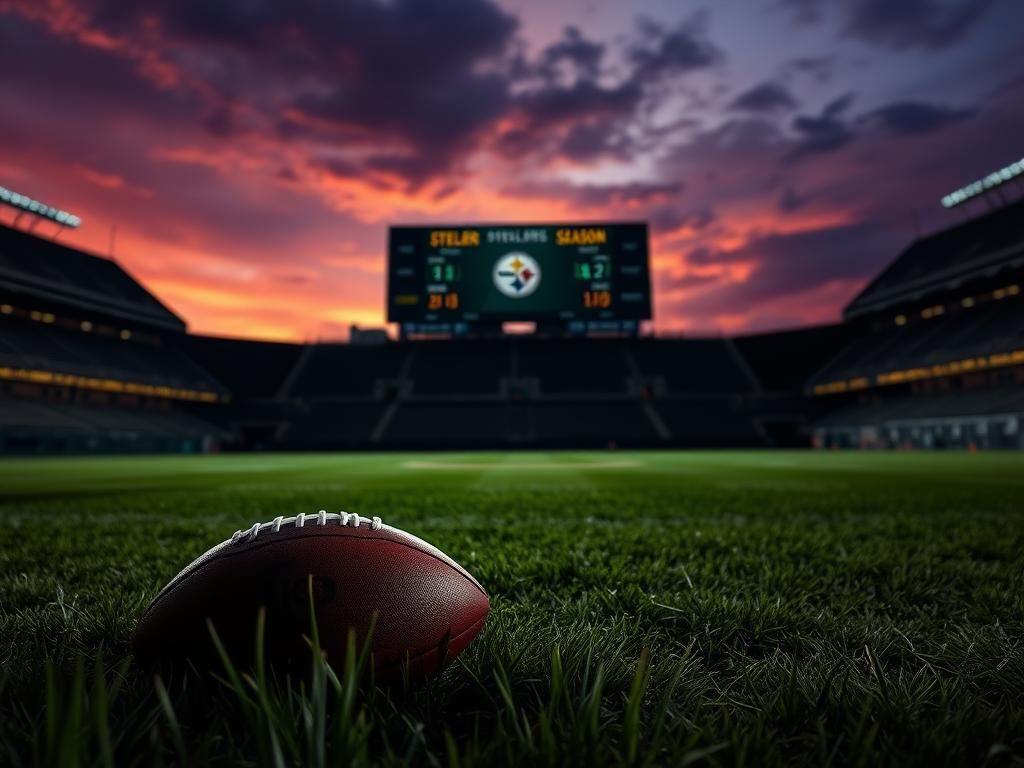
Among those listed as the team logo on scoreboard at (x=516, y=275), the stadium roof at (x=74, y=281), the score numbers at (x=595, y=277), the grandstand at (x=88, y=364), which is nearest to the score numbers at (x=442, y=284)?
the team logo on scoreboard at (x=516, y=275)

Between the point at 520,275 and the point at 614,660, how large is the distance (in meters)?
25.8

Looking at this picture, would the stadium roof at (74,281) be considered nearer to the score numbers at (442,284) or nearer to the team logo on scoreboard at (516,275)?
the score numbers at (442,284)

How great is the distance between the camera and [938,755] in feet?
2.77

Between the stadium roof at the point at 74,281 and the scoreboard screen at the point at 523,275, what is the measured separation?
17.3 metres

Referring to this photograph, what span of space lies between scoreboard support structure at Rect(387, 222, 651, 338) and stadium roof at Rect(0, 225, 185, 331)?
56.8ft

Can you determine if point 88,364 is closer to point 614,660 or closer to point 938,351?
point 614,660

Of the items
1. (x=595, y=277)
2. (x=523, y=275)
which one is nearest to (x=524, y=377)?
(x=523, y=275)

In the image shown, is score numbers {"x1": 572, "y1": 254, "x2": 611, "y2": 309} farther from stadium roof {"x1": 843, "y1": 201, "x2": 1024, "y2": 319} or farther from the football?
the football

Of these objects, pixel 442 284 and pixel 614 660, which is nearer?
pixel 614 660

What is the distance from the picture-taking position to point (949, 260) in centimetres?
3108

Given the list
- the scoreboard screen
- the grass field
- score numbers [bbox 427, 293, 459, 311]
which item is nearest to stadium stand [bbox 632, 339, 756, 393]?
the scoreboard screen

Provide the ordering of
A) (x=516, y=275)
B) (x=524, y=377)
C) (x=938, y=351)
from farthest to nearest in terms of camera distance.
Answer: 1. (x=524, y=377)
2. (x=938, y=351)
3. (x=516, y=275)

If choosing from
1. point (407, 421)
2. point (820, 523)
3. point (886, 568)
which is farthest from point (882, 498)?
point (407, 421)

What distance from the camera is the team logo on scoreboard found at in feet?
86.6
